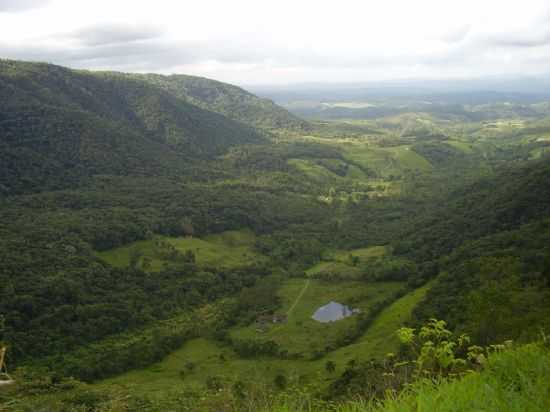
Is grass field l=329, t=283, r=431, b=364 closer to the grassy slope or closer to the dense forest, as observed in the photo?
the dense forest

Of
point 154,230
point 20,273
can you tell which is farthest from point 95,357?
point 154,230

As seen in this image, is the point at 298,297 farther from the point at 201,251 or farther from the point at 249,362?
the point at 201,251

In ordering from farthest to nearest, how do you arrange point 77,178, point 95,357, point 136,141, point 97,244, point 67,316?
point 136,141 < point 77,178 < point 97,244 < point 67,316 < point 95,357

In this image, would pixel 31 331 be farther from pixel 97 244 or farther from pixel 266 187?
pixel 266 187

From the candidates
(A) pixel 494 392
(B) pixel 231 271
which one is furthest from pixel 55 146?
(A) pixel 494 392

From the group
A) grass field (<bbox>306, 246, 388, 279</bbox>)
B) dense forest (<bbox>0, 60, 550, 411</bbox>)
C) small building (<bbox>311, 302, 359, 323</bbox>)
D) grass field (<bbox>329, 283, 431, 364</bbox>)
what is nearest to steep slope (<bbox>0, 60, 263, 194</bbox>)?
dense forest (<bbox>0, 60, 550, 411</bbox>)

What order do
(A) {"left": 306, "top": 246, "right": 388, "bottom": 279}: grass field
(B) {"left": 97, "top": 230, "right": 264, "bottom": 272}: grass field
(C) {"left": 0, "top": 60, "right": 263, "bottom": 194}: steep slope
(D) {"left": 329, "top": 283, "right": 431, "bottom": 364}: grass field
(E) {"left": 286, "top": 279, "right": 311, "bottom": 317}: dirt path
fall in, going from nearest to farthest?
(D) {"left": 329, "top": 283, "right": 431, "bottom": 364}: grass field
(E) {"left": 286, "top": 279, "right": 311, "bottom": 317}: dirt path
(A) {"left": 306, "top": 246, "right": 388, "bottom": 279}: grass field
(B) {"left": 97, "top": 230, "right": 264, "bottom": 272}: grass field
(C) {"left": 0, "top": 60, "right": 263, "bottom": 194}: steep slope
